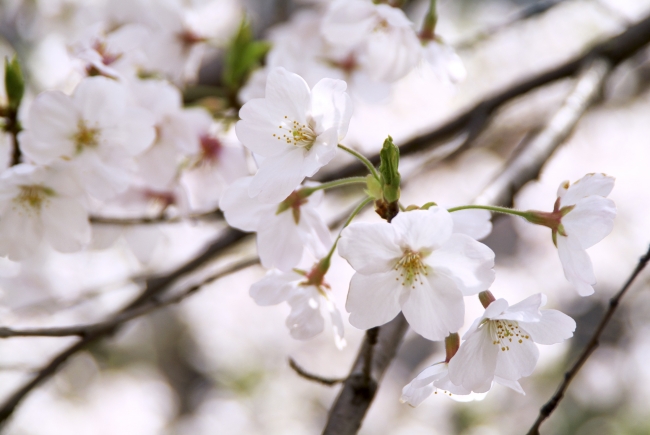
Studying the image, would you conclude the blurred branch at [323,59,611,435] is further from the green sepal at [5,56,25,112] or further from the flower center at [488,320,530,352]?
the green sepal at [5,56,25,112]

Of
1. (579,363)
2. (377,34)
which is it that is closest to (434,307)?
(579,363)

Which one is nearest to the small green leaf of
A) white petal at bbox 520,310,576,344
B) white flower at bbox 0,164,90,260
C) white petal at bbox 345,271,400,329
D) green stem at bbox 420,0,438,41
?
green stem at bbox 420,0,438,41

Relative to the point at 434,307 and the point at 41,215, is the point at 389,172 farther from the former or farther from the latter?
the point at 41,215

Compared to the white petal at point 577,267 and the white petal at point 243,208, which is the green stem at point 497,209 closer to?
the white petal at point 577,267

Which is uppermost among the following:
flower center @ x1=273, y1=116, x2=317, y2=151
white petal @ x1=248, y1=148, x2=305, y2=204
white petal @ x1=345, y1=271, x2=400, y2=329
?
flower center @ x1=273, y1=116, x2=317, y2=151

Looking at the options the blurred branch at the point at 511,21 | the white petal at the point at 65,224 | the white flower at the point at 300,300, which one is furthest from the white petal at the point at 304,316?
the blurred branch at the point at 511,21
